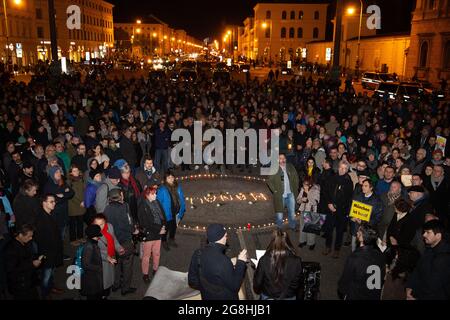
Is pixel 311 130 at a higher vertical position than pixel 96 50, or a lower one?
lower

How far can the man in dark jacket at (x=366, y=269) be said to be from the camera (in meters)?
4.85

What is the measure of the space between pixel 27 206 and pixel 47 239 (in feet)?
2.07

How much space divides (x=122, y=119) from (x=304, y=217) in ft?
31.7

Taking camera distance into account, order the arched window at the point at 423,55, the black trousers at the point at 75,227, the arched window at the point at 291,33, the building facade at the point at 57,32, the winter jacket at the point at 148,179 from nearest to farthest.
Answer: the winter jacket at the point at 148,179, the black trousers at the point at 75,227, the arched window at the point at 423,55, the building facade at the point at 57,32, the arched window at the point at 291,33

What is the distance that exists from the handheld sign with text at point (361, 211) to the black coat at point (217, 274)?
10.4 ft

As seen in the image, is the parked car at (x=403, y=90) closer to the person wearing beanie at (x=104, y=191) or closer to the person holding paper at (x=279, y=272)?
the person wearing beanie at (x=104, y=191)

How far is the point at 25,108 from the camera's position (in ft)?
46.6

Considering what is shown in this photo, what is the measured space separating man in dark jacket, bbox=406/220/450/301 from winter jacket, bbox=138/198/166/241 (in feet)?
12.2

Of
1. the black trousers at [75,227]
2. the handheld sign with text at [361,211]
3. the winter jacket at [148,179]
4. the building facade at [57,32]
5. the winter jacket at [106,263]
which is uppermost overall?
the building facade at [57,32]

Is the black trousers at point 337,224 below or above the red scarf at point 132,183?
below

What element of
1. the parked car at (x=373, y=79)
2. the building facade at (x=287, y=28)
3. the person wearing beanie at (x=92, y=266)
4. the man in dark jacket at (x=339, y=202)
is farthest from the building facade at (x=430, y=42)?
the building facade at (x=287, y=28)

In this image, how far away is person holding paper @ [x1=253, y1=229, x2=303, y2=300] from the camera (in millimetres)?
4320
